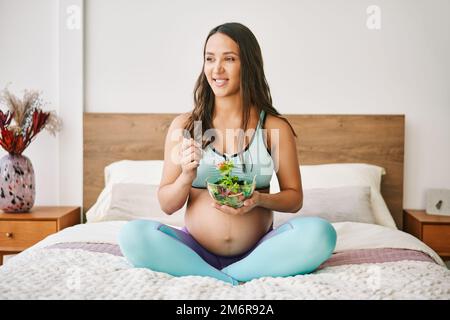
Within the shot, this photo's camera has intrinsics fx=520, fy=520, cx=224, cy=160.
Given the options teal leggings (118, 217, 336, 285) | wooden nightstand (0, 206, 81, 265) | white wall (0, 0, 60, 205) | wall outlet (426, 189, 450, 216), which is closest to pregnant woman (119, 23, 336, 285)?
teal leggings (118, 217, 336, 285)

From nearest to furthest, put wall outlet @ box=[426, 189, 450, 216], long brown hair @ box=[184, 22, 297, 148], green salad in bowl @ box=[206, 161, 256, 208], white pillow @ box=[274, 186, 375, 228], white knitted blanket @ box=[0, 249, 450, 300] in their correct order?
white knitted blanket @ box=[0, 249, 450, 300] < green salad in bowl @ box=[206, 161, 256, 208] < long brown hair @ box=[184, 22, 297, 148] < white pillow @ box=[274, 186, 375, 228] < wall outlet @ box=[426, 189, 450, 216]

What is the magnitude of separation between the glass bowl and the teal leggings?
0.16 m

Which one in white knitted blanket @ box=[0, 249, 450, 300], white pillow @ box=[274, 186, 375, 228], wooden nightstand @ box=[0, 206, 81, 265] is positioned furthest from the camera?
wooden nightstand @ box=[0, 206, 81, 265]

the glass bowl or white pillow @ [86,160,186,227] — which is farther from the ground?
the glass bowl

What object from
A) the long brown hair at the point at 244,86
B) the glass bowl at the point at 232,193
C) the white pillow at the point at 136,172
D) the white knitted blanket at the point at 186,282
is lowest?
the white knitted blanket at the point at 186,282

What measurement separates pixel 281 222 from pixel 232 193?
3.10 ft

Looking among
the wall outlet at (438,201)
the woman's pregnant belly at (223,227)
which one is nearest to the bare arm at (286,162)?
the woman's pregnant belly at (223,227)

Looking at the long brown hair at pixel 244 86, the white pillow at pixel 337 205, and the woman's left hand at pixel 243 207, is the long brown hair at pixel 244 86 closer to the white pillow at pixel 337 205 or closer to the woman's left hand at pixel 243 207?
the woman's left hand at pixel 243 207

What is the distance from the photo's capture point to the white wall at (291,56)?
299 centimetres

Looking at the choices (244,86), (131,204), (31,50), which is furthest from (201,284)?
(31,50)

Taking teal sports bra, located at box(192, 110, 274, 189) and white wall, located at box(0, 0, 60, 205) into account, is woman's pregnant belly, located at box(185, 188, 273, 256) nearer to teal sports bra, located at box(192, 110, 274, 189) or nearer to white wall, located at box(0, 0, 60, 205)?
teal sports bra, located at box(192, 110, 274, 189)

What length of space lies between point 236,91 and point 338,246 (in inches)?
28.3

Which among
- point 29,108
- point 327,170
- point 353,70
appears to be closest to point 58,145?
point 29,108

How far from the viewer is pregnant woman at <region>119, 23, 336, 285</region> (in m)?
1.58
